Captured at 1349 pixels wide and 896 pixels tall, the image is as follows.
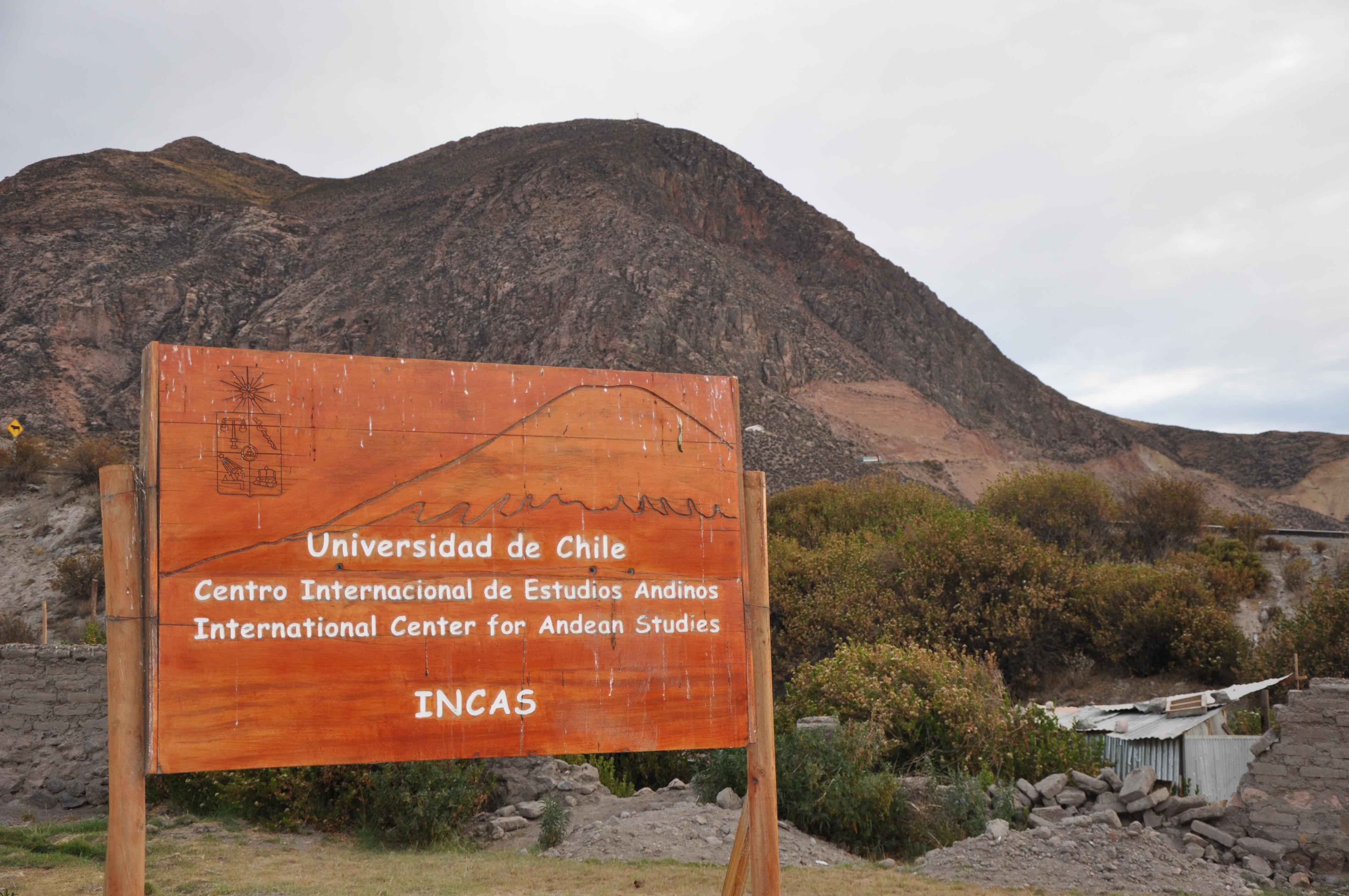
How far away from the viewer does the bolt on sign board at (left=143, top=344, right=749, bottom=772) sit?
11.3 ft

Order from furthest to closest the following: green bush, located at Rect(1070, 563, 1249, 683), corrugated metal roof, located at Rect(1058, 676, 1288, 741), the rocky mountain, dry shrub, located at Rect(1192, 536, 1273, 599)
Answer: the rocky mountain, dry shrub, located at Rect(1192, 536, 1273, 599), green bush, located at Rect(1070, 563, 1249, 683), corrugated metal roof, located at Rect(1058, 676, 1288, 741)

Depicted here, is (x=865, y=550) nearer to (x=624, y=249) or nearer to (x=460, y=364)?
(x=460, y=364)

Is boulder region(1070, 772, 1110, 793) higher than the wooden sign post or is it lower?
lower

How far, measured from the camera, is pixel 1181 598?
18.4m

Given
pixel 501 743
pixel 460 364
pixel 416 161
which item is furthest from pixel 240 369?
pixel 416 161

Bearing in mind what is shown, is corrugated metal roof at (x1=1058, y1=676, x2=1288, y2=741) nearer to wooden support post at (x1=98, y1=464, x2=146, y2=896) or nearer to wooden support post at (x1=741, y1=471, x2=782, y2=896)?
wooden support post at (x1=741, y1=471, x2=782, y2=896)

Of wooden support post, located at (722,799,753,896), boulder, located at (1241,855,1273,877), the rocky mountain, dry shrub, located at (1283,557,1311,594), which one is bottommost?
boulder, located at (1241,855,1273,877)

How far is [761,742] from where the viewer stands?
406 cm

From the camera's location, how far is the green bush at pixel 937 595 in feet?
60.9

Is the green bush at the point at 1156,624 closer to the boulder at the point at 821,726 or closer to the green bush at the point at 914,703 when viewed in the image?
the green bush at the point at 914,703

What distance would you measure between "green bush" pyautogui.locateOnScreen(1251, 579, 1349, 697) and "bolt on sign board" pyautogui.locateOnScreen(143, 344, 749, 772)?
42.8ft

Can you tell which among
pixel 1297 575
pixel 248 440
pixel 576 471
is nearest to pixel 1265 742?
pixel 576 471

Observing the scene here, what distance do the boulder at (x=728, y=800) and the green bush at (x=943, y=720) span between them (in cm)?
167

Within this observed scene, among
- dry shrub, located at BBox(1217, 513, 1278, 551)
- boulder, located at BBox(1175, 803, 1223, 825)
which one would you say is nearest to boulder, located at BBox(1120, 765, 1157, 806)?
boulder, located at BBox(1175, 803, 1223, 825)
